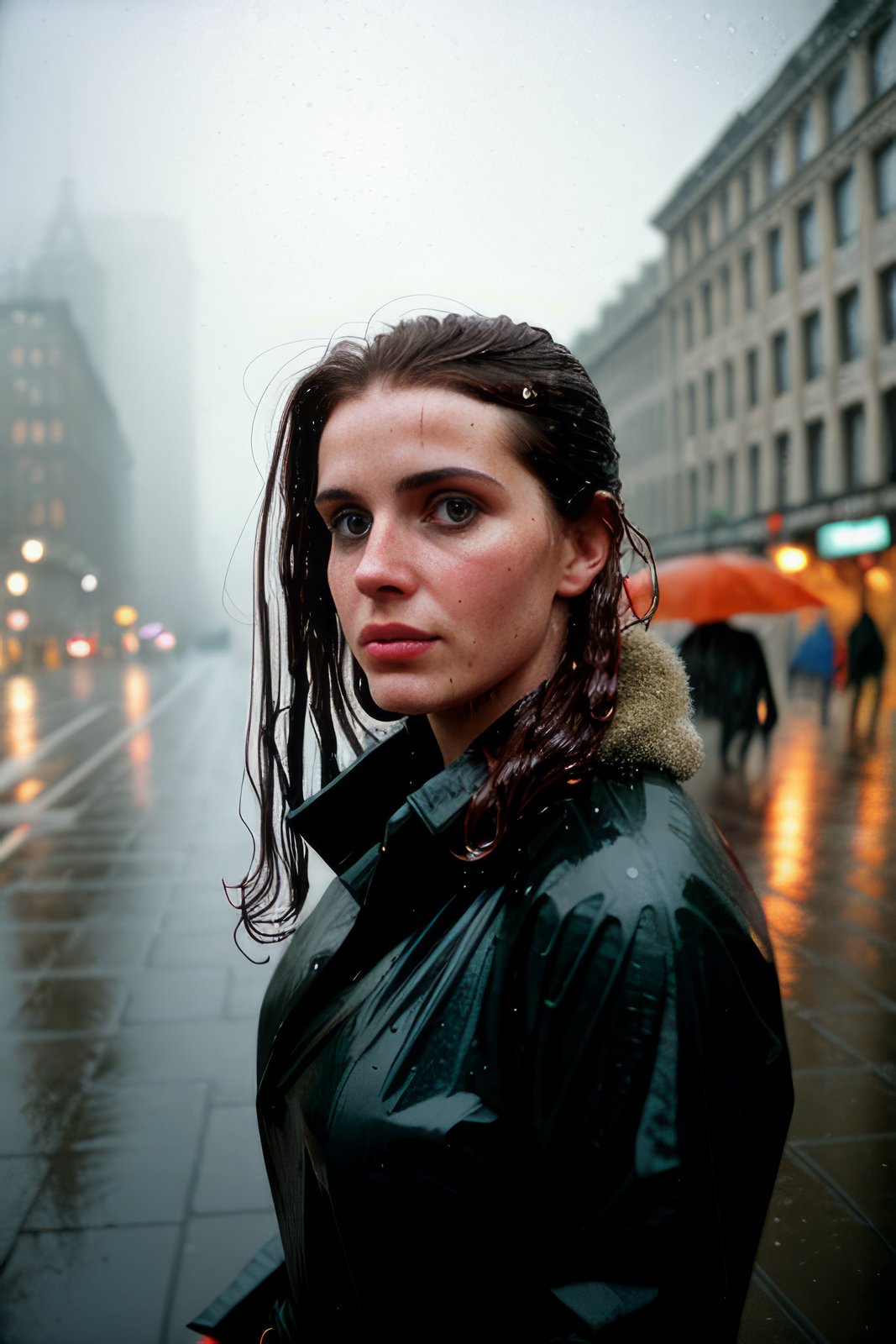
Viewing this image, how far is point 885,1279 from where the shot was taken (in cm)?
221

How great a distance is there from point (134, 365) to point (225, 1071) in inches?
120

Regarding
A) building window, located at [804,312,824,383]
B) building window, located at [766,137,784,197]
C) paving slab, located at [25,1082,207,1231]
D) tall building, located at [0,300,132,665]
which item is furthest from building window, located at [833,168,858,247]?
tall building, located at [0,300,132,665]

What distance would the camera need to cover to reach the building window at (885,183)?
3.98 m

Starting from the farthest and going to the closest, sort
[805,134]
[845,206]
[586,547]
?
[845,206], [805,134], [586,547]

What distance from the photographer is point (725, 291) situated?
1.75 m

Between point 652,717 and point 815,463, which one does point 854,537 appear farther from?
point 652,717

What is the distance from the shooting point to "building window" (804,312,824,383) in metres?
5.60

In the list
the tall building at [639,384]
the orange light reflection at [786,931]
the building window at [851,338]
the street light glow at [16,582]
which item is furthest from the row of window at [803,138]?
the street light glow at [16,582]

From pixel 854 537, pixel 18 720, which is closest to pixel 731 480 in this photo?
pixel 854 537

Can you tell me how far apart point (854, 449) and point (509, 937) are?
67.1 feet

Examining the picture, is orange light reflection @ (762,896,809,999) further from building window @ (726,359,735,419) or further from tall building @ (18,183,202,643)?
tall building @ (18,183,202,643)

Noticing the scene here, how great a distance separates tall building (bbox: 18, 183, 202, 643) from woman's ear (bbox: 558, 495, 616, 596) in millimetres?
501

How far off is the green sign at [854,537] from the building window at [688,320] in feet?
61.8

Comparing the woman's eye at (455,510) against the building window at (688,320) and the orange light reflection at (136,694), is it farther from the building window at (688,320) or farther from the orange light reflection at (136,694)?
the orange light reflection at (136,694)
